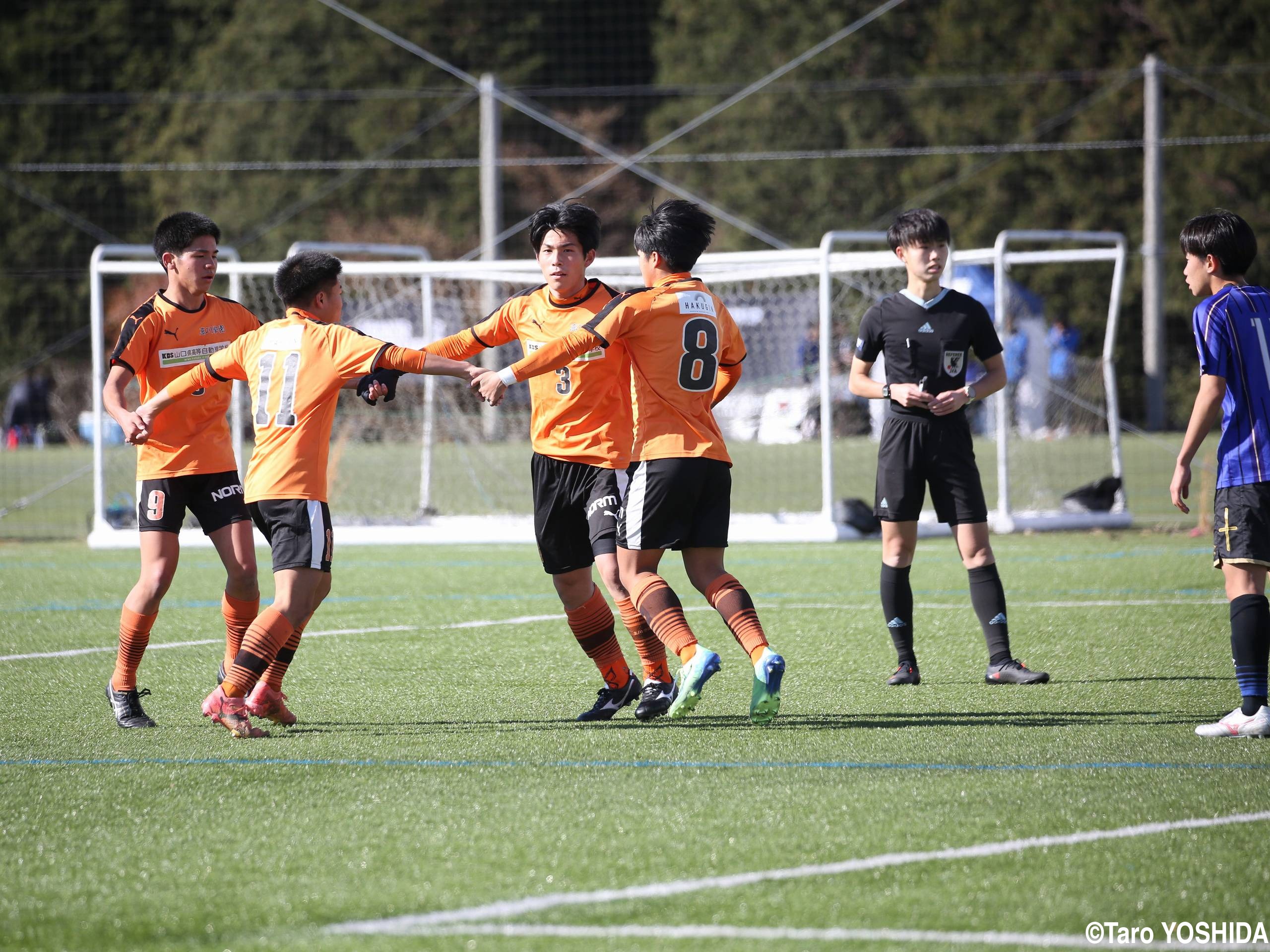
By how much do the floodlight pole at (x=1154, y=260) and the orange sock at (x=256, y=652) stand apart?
21317mm

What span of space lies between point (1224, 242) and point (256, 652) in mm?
3691

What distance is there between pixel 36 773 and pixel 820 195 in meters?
37.2

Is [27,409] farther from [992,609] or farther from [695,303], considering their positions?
[695,303]

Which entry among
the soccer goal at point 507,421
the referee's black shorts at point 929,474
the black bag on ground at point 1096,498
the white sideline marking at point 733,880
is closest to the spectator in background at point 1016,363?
the soccer goal at point 507,421

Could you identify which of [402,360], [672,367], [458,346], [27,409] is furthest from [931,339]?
[27,409]

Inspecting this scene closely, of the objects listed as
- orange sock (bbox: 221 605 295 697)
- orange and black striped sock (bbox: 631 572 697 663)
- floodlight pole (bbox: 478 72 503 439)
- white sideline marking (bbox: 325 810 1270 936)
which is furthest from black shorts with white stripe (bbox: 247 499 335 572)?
floodlight pole (bbox: 478 72 503 439)

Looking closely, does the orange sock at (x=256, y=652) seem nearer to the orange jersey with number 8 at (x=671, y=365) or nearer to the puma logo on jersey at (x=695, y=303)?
the orange jersey with number 8 at (x=671, y=365)

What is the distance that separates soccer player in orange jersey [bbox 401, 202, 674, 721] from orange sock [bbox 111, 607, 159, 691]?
1.54m

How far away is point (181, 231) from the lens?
6273 millimetres

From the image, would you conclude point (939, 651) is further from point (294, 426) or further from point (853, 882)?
point (853, 882)

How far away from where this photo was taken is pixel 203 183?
44.7 meters

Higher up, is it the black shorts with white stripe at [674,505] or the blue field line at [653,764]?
the black shorts with white stripe at [674,505]

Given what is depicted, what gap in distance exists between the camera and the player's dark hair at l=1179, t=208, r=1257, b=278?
18.3ft

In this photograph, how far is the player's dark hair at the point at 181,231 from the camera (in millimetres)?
6273
